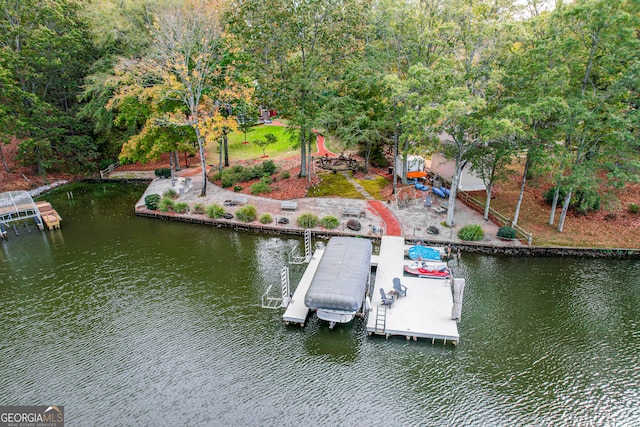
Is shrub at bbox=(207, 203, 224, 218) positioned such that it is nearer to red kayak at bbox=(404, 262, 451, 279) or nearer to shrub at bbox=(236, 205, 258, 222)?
shrub at bbox=(236, 205, 258, 222)

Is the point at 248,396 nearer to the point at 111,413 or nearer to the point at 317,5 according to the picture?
the point at 111,413

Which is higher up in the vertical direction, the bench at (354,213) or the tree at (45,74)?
the tree at (45,74)

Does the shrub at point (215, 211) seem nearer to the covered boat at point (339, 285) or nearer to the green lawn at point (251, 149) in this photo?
the covered boat at point (339, 285)

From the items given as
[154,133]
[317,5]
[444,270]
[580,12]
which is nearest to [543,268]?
[444,270]

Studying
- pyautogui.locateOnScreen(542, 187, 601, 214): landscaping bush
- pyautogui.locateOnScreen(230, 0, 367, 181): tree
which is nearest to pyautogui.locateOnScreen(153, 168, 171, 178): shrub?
pyautogui.locateOnScreen(230, 0, 367, 181): tree

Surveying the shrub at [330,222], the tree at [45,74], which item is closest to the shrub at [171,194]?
the tree at [45,74]

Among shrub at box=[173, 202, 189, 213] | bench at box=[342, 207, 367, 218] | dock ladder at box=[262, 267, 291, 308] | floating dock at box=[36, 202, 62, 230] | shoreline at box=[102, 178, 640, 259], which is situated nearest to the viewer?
dock ladder at box=[262, 267, 291, 308]
